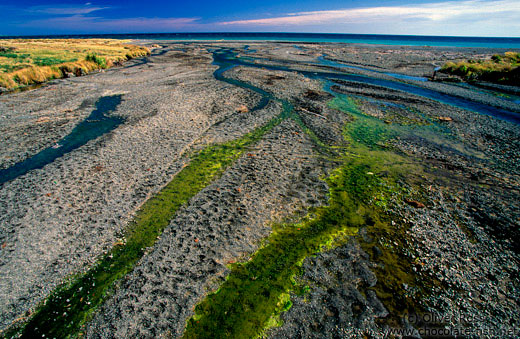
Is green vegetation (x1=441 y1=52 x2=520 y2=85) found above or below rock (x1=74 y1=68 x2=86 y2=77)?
above

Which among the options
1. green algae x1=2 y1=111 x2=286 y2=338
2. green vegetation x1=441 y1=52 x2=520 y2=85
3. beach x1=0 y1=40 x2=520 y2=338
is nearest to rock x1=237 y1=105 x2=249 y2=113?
beach x1=0 y1=40 x2=520 y2=338

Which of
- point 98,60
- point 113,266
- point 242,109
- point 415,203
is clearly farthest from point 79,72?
point 415,203

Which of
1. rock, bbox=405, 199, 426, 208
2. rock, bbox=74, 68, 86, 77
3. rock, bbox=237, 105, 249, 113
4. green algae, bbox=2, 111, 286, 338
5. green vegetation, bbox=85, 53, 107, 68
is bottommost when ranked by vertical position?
green algae, bbox=2, 111, 286, 338

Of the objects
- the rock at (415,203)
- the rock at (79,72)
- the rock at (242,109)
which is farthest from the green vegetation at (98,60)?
the rock at (415,203)

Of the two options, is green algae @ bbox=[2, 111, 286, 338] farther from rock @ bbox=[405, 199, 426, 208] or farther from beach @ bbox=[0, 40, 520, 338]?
rock @ bbox=[405, 199, 426, 208]

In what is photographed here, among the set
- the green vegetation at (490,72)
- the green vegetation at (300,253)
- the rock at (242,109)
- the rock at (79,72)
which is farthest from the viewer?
the rock at (79,72)

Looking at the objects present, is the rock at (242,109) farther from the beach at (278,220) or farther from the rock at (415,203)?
the rock at (415,203)

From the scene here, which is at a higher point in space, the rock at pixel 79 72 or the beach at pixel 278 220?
the rock at pixel 79 72
